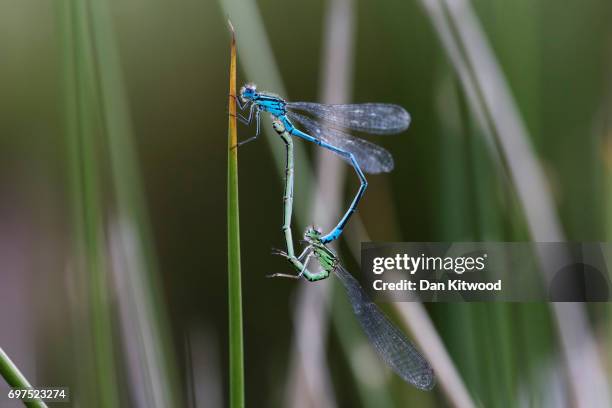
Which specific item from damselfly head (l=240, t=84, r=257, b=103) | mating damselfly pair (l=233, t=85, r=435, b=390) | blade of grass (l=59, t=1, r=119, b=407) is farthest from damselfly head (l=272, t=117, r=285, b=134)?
blade of grass (l=59, t=1, r=119, b=407)

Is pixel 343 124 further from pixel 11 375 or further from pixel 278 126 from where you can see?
pixel 11 375

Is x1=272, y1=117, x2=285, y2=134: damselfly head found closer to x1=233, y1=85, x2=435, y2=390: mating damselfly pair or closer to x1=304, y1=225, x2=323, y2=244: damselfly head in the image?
x1=233, y1=85, x2=435, y2=390: mating damselfly pair

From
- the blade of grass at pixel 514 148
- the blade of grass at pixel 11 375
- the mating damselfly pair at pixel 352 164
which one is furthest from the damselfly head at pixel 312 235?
the blade of grass at pixel 11 375

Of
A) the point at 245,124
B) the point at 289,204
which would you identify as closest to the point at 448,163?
the point at 289,204

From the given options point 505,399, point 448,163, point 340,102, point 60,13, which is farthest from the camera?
point 340,102

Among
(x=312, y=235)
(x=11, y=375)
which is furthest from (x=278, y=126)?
(x=11, y=375)

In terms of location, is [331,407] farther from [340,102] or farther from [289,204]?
[340,102]

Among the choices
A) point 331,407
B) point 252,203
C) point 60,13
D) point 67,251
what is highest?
point 60,13
